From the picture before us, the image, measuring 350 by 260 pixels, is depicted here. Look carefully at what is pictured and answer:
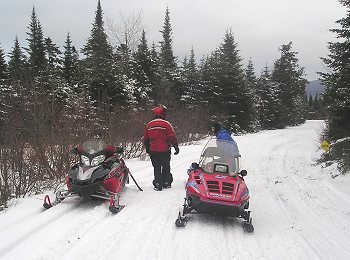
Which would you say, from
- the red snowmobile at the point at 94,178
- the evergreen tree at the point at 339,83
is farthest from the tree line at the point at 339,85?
the red snowmobile at the point at 94,178

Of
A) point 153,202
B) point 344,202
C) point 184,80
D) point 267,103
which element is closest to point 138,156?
point 153,202

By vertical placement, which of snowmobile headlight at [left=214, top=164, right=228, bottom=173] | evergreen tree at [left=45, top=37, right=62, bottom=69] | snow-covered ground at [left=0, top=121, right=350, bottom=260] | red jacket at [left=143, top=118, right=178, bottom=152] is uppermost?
evergreen tree at [left=45, top=37, right=62, bottom=69]

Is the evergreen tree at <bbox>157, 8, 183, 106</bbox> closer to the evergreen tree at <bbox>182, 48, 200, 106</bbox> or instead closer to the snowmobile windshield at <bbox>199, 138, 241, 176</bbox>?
the evergreen tree at <bbox>182, 48, 200, 106</bbox>

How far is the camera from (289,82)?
58.5 m

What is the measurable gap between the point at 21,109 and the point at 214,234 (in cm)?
557

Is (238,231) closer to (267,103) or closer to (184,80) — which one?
(184,80)

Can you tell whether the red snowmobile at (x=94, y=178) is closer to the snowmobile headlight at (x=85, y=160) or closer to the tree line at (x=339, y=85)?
the snowmobile headlight at (x=85, y=160)

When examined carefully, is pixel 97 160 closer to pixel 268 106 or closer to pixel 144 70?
pixel 144 70

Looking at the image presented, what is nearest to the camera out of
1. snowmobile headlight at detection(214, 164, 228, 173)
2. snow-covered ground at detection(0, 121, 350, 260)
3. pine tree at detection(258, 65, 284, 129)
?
snow-covered ground at detection(0, 121, 350, 260)

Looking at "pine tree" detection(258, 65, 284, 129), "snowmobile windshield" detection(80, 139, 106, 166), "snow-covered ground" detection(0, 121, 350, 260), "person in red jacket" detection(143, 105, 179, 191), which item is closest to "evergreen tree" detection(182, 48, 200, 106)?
"pine tree" detection(258, 65, 284, 129)

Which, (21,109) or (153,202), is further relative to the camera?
(21,109)

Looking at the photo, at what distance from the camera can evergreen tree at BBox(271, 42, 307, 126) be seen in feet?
189

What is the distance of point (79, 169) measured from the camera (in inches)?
290

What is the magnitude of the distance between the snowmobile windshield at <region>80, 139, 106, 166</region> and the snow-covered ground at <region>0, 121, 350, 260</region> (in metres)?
0.88
